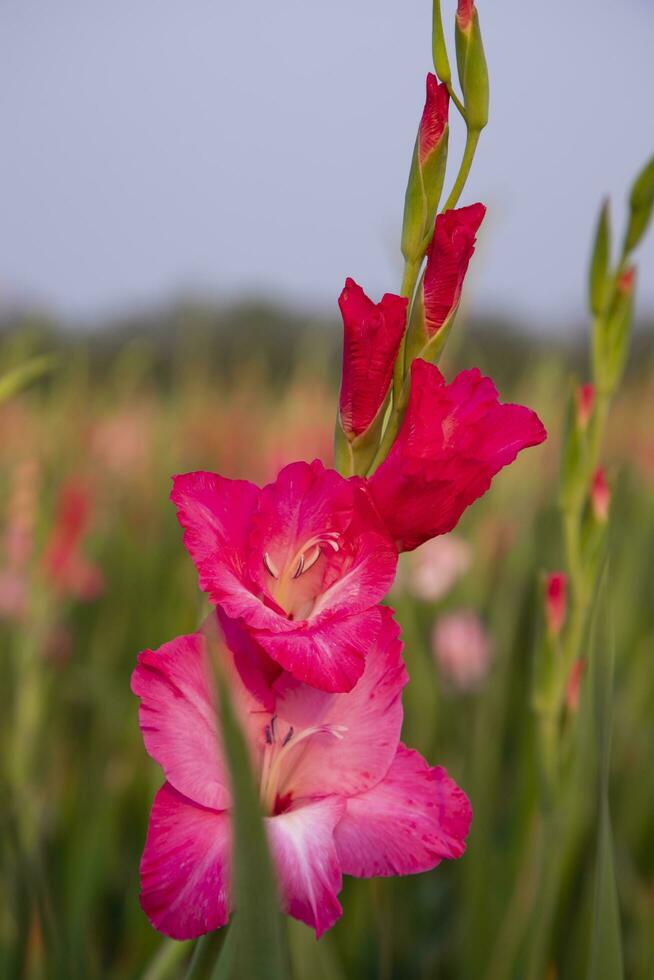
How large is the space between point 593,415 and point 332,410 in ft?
9.52

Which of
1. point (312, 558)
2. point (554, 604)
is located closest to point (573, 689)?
point (554, 604)

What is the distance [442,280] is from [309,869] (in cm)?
22

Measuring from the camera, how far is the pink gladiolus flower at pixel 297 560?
0.95ft

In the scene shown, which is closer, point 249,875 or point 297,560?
point 249,875

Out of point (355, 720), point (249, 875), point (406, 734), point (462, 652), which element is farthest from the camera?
point (462, 652)

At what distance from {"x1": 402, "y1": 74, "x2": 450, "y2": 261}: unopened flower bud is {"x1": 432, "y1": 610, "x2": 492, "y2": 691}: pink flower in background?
1068 mm

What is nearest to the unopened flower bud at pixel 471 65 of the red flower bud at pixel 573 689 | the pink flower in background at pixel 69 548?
the red flower bud at pixel 573 689

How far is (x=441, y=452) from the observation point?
32cm

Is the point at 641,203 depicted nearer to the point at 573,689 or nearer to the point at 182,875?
the point at 573,689

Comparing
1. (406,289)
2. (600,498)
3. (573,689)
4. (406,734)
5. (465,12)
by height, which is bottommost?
(406,734)

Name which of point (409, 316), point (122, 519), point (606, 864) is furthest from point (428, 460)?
point (122, 519)

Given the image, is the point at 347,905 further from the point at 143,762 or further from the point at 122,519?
the point at 122,519

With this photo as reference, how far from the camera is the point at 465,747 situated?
1131 mm

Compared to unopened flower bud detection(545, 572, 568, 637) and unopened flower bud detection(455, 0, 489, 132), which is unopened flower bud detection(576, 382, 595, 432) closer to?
unopened flower bud detection(545, 572, 568, 637)
